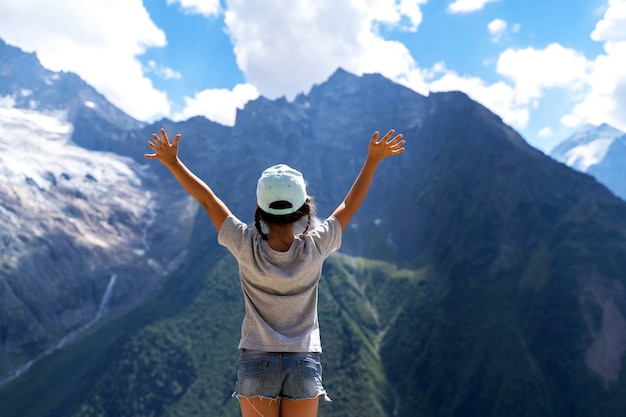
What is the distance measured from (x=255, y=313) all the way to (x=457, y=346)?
8111 inches

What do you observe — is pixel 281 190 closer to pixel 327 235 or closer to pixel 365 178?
pixel 327 235

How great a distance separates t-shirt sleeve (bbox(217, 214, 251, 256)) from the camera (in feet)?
22.5

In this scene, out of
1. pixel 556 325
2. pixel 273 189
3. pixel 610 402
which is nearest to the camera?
pixel 273 189

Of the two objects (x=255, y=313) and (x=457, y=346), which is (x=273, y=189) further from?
(x=457, y=346)

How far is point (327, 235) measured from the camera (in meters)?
7.25

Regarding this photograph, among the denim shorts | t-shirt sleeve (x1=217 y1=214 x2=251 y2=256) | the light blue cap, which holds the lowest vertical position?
the denim shorts

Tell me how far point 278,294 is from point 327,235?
3.63 ft

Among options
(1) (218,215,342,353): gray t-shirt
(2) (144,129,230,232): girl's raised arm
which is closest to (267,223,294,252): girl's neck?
(1) (218,215,342,353): gray t-shirt

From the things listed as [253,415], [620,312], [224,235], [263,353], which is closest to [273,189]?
[224,235]

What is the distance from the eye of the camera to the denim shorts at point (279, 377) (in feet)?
21.8

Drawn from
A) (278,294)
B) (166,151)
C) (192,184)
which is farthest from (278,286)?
(166,151)

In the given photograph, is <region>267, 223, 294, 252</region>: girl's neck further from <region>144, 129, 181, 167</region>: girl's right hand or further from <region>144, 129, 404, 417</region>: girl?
<region>144, 129, 181, 167</region>: girl's right hand

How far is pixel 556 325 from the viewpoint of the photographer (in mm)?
184750

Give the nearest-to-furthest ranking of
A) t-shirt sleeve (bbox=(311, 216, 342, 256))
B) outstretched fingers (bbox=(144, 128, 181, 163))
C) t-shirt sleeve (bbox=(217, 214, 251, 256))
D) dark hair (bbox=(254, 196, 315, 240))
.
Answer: dark hair (bbox=(254, 196, 315, 240))
t-shirt sleeve (bbox=(217, 214, 251, 256))
t-shirt sleeve (bbox=(311, 216, 342, 256))
outstretched fingers (bbox=(144, 128, 181, 163))
